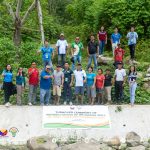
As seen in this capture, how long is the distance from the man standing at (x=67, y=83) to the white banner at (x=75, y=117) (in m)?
0.57

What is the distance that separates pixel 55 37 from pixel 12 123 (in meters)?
15.2

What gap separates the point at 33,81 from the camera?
1731 centimetres

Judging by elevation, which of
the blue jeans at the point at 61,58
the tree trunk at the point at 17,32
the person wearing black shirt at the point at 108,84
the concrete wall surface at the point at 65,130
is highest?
the tree trunk at the point at 17,32

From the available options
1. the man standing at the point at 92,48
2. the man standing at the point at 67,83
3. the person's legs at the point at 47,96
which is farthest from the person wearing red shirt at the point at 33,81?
the man standing at the point at 92,48

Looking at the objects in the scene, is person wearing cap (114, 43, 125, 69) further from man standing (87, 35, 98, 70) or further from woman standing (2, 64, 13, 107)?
woman standing (2, 64, 13, 107)

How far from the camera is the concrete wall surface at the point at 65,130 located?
16656 mm

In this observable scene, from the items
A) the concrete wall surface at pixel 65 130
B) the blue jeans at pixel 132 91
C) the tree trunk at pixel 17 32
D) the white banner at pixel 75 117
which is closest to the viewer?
the concrete wall surface at pixel 65 130

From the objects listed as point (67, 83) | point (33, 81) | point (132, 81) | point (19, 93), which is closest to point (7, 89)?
point (19, 93)

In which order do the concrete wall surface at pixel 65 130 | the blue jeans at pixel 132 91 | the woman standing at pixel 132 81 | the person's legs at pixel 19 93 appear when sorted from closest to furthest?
1. the concrete wall surface at pixel 65 130
2. the person's legs at pixel 19 93
3. the woman standing at pixel 132 81
4. the blue jeans at pixel 132 91

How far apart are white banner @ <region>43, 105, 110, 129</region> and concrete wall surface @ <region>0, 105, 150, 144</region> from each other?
18cm

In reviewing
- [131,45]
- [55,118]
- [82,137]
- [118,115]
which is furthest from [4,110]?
[131,45]

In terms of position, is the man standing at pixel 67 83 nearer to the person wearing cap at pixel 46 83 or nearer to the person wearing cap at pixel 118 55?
the person wearing cap at pixel 46 83

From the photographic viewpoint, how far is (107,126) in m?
17.1

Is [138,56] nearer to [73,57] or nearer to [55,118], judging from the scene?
[73,57]
